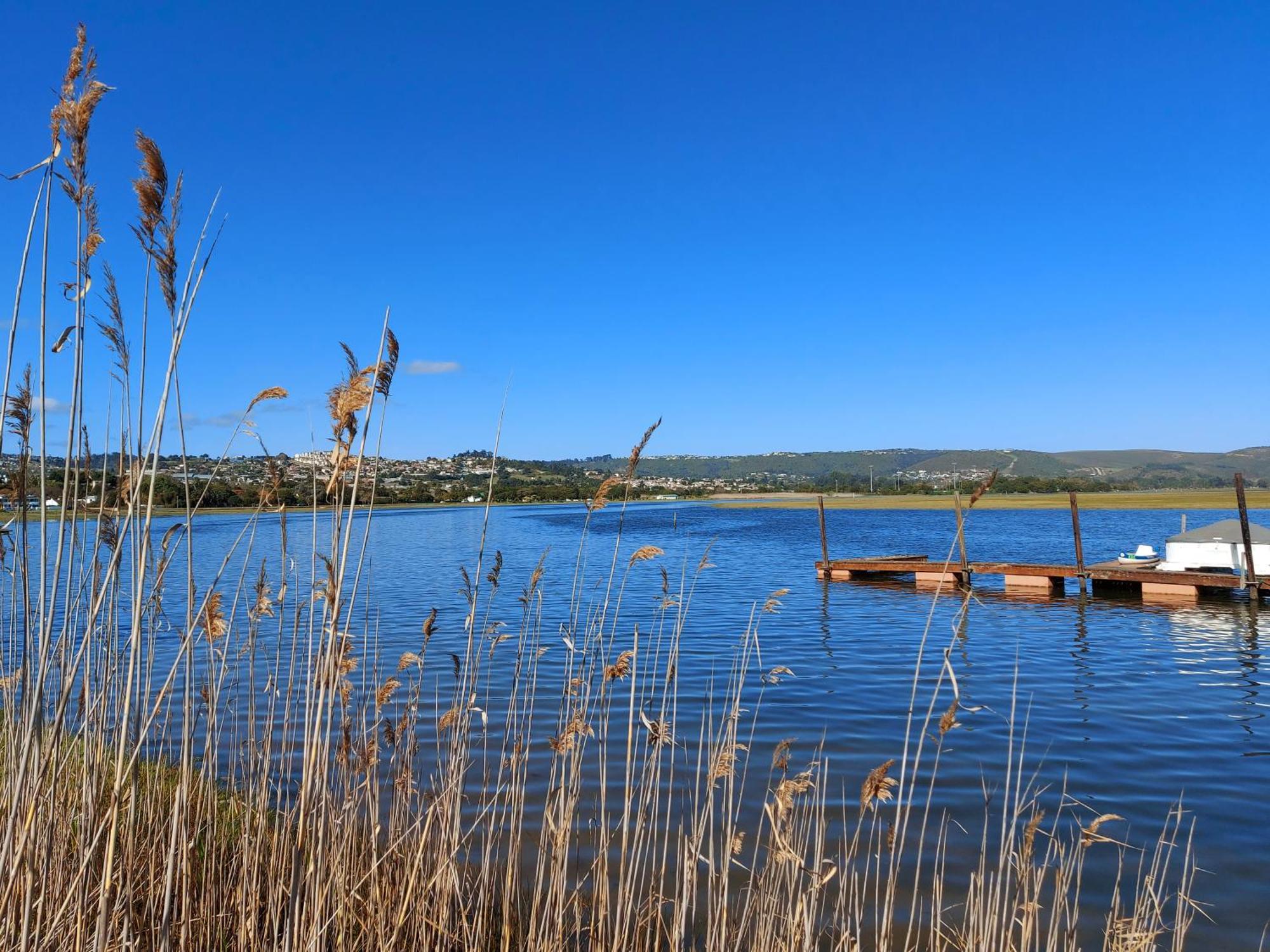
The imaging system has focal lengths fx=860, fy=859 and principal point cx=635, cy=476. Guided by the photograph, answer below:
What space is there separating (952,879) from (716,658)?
313 inches

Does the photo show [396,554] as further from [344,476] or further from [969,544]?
[344,476]

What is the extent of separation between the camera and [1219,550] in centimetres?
2141

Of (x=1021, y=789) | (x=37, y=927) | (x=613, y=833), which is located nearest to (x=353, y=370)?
(x=37, y=927)

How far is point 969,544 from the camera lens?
1686 inches

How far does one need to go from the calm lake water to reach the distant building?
0.98 metres

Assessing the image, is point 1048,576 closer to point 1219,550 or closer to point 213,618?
point 1219,550

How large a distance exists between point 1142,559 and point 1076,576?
2.33 m

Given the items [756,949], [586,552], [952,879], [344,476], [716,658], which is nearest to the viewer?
[344,476]

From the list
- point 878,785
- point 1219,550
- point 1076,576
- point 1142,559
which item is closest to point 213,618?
point 878,785

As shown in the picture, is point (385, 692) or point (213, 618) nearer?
point (213, 618)

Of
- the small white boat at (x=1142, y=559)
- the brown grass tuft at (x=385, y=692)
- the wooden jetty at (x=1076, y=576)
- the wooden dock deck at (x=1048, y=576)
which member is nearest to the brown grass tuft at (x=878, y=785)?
the brown grass tuft at (x=385, y=692)

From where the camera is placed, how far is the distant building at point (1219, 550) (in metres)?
20.4

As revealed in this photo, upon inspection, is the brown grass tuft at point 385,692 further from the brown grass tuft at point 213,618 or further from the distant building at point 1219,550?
the distant building at point 1219,550

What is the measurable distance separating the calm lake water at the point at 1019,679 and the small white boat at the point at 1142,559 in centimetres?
189
